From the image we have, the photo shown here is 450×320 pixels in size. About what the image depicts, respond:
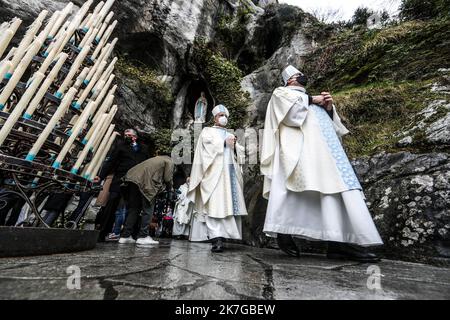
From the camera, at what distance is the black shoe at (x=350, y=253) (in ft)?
7.25

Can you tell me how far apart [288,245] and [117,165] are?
3.40 m

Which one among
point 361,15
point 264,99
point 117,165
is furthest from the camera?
point 361,15

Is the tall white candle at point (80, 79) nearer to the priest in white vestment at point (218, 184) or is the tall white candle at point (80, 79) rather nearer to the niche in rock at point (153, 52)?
the priest in white vestment at point (218, 184)

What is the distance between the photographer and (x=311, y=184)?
2.38 meters

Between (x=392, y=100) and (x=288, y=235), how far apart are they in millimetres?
2783

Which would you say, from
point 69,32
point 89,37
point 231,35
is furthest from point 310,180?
point 231,35

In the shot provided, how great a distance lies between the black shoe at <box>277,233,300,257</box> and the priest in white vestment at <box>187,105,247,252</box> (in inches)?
27.3

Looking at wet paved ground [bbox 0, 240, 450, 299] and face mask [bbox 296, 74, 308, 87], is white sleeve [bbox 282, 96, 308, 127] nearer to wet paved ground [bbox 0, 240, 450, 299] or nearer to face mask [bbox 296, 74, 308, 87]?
face mask [bbox 296, 74, 308, 87]

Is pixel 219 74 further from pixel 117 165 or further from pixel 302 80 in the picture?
pixel 302 80

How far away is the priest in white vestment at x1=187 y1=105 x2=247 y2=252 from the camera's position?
323 centimetres

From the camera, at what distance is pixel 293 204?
101 inches

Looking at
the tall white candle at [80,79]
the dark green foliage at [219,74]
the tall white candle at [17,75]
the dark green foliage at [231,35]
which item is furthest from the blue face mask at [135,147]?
the dark green foliage at [231,35]

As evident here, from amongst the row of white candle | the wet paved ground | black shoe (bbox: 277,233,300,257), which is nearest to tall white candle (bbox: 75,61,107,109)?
the row of white candle

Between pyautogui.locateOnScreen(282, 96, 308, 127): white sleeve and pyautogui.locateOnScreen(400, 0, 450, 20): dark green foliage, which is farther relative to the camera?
pyautogui.locateOnScreen(400, 0, 450, 20): dark green foliage
